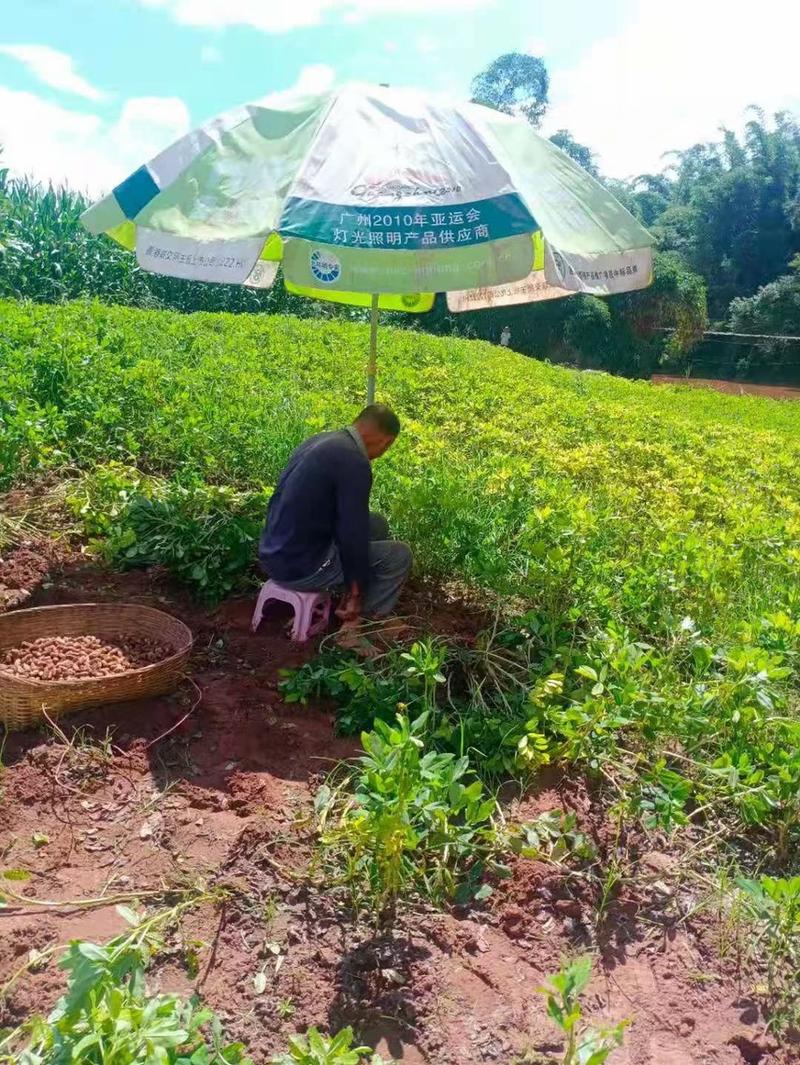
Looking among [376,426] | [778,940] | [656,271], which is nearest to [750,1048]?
[778,940]

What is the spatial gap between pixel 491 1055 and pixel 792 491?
259 inches

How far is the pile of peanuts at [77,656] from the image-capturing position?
130 inches

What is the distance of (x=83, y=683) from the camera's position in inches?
121

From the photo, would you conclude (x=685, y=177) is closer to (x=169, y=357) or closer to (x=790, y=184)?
(x=790, y=184)

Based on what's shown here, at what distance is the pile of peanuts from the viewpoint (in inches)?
130

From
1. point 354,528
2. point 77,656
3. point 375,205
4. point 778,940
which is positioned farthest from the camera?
point 354,528

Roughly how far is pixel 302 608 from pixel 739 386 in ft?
94.3

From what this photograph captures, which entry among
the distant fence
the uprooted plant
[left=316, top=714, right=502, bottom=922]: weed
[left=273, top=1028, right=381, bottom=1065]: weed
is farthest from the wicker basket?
the distant fence

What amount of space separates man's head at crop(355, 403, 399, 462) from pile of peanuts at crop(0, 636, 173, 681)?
1238 millimetres

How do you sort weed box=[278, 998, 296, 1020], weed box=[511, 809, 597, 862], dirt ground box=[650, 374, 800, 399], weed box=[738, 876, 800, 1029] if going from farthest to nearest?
dirt ground box=[650, 374, 800, 399] < weed box=[511, 809, 597, 862] < weed box=[738, 876, 800, 1029] < weed box=[278, 998, 296, 1020]

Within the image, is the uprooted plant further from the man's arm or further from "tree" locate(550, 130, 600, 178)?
"tree" locate(550, 130, 600, 178)

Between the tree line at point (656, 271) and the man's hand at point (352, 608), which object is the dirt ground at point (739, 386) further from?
the man's hand at point (352, 608)

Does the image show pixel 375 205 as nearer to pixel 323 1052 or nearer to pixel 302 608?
pixel 302 608

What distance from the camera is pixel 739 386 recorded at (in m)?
29.4
